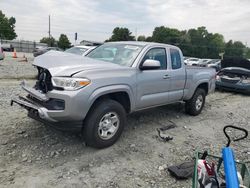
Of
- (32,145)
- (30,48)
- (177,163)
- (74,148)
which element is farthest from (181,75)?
(30,48)

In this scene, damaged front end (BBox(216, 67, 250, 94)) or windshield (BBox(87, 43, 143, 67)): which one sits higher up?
windshield (BBox(87, 43, 143, 67))

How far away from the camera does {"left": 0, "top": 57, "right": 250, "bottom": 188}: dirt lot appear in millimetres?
3436

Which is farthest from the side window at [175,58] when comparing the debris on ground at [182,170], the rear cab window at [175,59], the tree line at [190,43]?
the tree line at [190,43]

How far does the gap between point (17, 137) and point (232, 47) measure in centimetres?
7823

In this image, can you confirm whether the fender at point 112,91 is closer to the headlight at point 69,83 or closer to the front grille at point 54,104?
the headlight at point 69,83

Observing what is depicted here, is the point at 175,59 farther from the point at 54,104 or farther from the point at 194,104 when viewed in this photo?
the point at 54,104

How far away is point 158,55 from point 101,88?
6.57ft

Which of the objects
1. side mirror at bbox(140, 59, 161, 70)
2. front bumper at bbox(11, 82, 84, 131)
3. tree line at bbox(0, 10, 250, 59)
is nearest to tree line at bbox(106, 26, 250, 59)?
tree line at bbox(0, 10, 250, 59)

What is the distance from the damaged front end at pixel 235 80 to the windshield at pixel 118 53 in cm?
720

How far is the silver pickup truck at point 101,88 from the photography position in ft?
12.2

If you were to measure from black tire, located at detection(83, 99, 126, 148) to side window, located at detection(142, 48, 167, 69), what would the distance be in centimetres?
136

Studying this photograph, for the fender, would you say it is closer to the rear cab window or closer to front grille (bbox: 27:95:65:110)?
front grille (bbox: 27:95:65:110)

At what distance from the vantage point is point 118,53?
16.7 ft

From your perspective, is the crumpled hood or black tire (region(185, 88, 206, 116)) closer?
the crumpled hood
